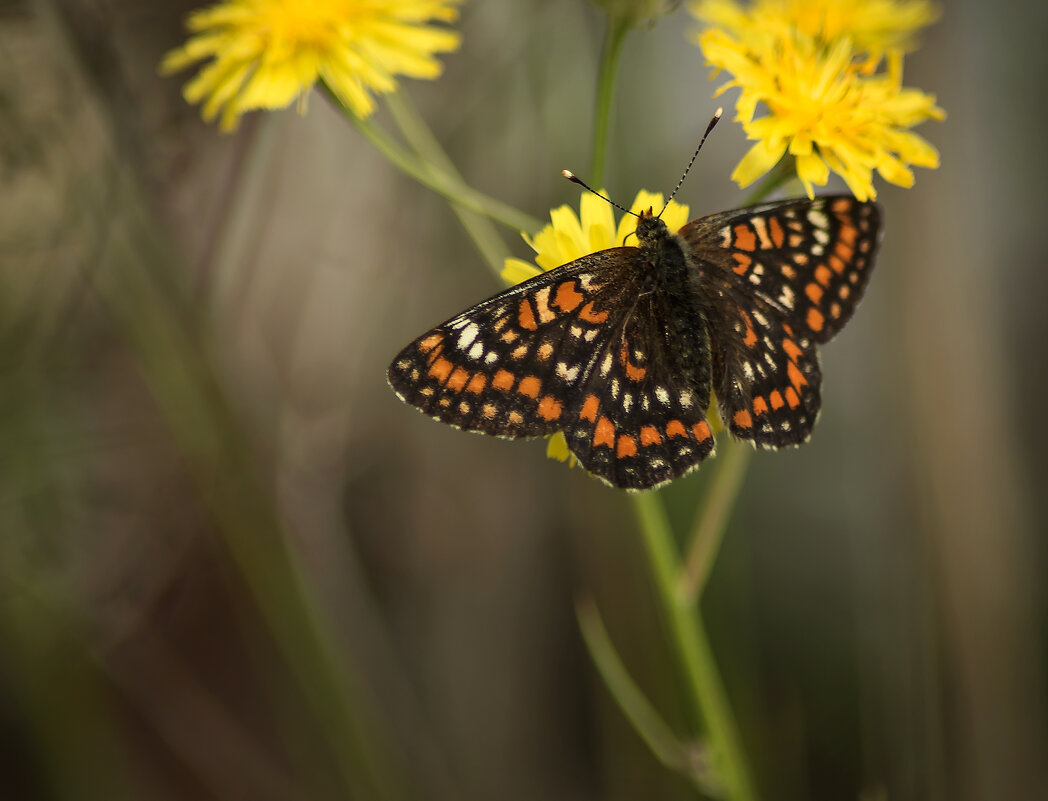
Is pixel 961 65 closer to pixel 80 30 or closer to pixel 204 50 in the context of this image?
pixel 204 50

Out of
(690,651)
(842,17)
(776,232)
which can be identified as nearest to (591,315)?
(776,232)

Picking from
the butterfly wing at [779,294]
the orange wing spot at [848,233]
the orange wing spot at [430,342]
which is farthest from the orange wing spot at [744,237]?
the orange wing spot at [430,342]

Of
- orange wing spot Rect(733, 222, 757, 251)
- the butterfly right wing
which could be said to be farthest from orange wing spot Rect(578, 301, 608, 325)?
orange wing spot Rect(733, 222, 757, 251)

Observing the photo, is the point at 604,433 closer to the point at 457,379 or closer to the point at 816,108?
the point at 457,379

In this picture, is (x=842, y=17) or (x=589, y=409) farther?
(x=842, y=17)

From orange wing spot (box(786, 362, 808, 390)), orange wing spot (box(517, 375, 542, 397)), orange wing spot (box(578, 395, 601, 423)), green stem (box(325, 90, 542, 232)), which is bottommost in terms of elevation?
orange wing spot (box(578, 395, 601, 423))

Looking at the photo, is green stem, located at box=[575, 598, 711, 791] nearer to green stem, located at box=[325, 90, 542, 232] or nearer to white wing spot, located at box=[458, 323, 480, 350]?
white wing spot, located at box=[458, 323, 480, 350]
